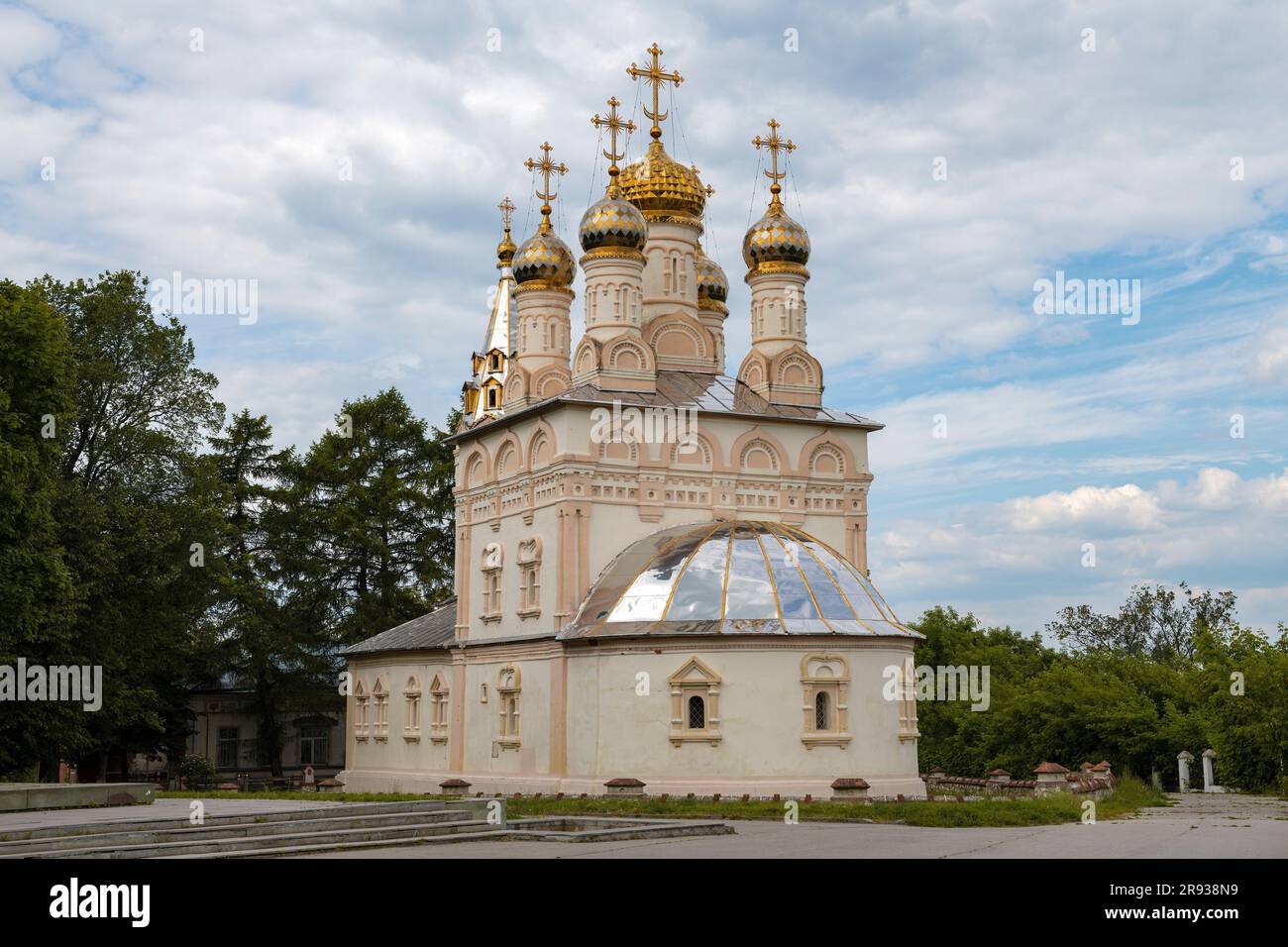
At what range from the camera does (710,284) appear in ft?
119

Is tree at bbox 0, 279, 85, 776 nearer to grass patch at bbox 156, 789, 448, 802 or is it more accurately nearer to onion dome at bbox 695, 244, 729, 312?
grass patch at bbox 156, 789, 448, 802

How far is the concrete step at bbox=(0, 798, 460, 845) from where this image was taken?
50.9 ft

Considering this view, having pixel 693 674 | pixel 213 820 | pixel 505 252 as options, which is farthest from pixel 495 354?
pixel 213 820

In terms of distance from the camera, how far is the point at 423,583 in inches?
1813

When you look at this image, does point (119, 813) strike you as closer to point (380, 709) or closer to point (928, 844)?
point (928, 844)

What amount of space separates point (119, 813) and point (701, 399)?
15.3m

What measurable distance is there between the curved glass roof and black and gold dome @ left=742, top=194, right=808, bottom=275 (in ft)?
24.3

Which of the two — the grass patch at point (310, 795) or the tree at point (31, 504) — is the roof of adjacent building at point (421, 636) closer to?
the grass patch at point (310, 795)

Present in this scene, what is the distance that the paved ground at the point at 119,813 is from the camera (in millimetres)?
17453

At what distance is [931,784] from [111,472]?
19672mm

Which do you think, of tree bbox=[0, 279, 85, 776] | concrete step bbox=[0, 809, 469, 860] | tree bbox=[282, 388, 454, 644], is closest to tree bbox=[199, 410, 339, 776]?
tree bbox=[282, 388, 454, 644]

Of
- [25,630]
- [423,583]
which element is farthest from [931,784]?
[423,583]

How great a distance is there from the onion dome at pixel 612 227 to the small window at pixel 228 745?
22.3m
